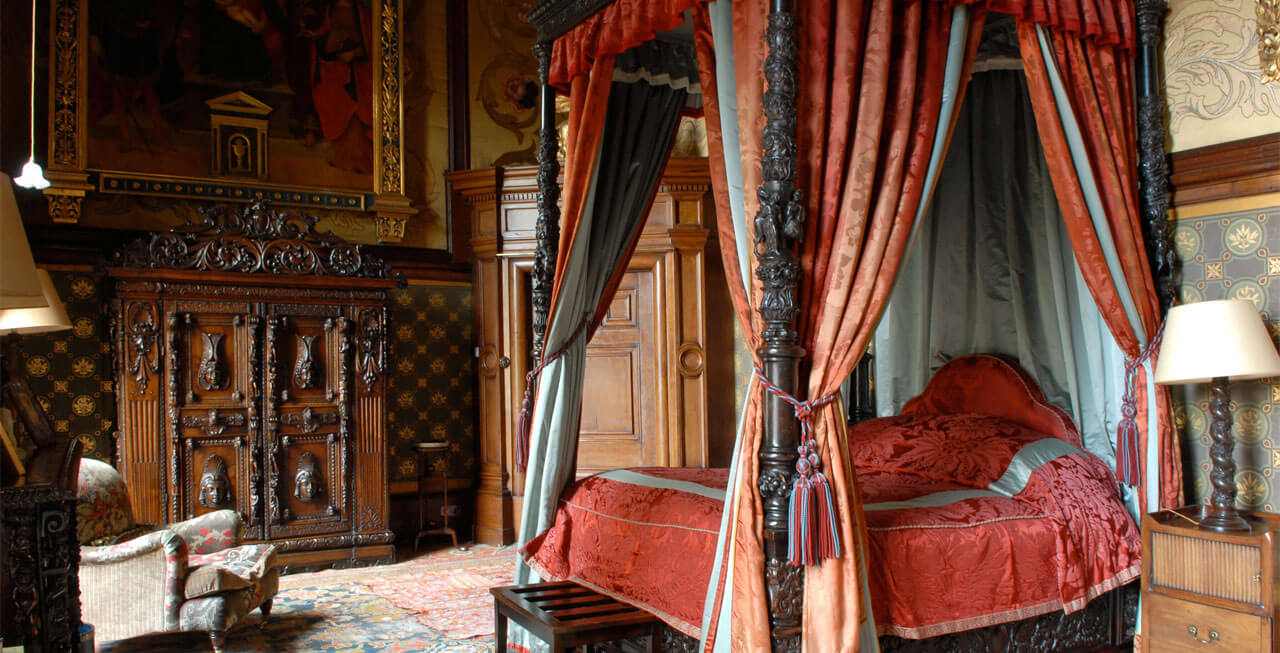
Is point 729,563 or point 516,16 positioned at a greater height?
point 516,16

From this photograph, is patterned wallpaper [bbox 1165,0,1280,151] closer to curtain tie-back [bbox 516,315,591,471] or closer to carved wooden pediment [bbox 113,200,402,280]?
curtain tie-back [bbox 516,315,591,471]

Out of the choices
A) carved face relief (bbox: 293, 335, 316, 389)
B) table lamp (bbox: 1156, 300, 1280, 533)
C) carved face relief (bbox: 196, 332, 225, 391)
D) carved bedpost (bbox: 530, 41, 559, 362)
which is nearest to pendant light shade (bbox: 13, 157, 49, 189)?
Result: carved face relief (bbox: 196, 332, 225, 391)

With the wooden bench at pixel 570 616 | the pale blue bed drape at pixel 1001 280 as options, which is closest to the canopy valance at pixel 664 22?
the pale blue bed drape at pixel 1001 280

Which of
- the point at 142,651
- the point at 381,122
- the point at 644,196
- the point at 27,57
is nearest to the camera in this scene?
the point at 644,196

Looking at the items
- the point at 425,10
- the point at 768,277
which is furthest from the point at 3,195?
the point at 425,10

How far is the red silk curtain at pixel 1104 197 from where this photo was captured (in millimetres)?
4227

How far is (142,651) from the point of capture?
5180 mm

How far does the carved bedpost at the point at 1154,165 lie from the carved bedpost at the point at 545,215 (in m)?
2.77

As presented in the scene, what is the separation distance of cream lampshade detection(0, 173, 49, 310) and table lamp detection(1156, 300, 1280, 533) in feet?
12.8

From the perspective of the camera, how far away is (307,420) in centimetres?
713

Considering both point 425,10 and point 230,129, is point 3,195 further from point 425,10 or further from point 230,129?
point 425,10

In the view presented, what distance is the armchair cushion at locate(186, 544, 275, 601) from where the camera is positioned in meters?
4.96

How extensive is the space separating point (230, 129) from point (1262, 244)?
22.7ft

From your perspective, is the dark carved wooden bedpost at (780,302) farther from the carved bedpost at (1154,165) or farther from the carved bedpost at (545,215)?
the carved bedpost at (1154,165)
